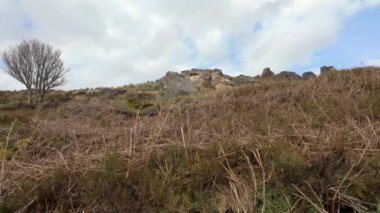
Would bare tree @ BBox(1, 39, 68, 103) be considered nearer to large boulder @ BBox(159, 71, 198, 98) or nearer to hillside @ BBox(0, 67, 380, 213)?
large boulder @ BBox(159, 71, 198, 98)

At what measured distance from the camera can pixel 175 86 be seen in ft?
69.6

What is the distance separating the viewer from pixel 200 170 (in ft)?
12.8

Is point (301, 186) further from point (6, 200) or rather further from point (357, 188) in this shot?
point (6, 200)

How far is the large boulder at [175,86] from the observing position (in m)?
20.2

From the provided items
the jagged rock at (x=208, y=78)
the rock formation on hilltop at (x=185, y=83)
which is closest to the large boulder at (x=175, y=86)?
the rock formation on hilltop at (x=185, y=83)

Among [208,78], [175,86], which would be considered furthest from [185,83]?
[208,78]

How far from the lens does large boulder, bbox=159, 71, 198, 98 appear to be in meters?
20.2

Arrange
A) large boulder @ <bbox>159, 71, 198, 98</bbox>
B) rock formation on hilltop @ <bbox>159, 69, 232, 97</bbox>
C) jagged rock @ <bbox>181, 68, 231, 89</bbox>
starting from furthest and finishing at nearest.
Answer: jagged rock @ <bbox>181, 68, 231, 89</bbox>, rock formation on hilltop @ <bbox>159, 69, 232, 97</bbox>, large boulder @ <bbox>159, 71, 198, 98</bbox>

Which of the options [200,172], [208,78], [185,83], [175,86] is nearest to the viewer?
[200,172]

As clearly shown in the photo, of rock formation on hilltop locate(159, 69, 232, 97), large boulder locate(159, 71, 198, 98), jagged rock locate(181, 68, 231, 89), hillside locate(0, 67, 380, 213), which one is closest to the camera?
hillside locate(0, 67, 380, 213)

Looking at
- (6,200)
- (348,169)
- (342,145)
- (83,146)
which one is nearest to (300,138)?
(342,145)

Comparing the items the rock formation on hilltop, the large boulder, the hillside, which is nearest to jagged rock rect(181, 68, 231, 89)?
the rock formation on hilltop

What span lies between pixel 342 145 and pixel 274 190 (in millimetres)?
920

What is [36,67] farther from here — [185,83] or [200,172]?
[200,172]
